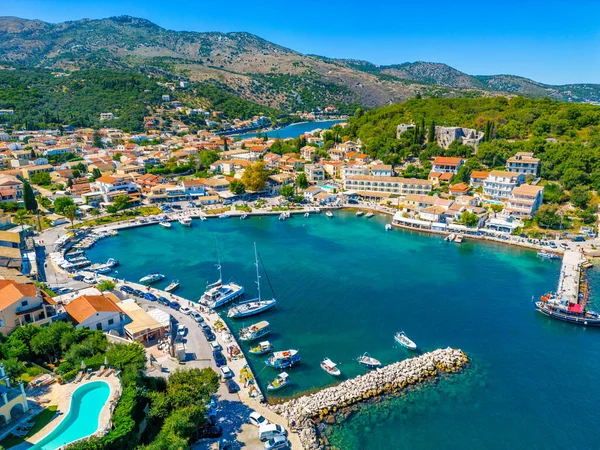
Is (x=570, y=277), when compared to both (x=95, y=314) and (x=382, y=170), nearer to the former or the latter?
(x=382, y=170)

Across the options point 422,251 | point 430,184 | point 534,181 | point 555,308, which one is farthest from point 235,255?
point 534,181

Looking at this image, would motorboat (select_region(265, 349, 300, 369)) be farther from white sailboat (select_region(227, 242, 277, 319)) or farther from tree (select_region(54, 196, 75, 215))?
tree (select_region(54, 196, 75, 215))

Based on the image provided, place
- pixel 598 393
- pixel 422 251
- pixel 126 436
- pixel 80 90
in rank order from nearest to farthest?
pixel 126 436 → pixel 598 393 → pixel 422 251 → pixel 80 90

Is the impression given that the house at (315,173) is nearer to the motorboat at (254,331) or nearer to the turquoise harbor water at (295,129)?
the motorboat at (254,331)

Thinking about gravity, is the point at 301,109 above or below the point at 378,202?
above

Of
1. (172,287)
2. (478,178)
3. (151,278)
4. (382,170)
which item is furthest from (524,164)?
(151,278)

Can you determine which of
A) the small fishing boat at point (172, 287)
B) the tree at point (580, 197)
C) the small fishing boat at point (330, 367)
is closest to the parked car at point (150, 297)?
the small fishing boat at point (172, 287)

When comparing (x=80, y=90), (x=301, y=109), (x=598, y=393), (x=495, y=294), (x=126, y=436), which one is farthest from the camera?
(x=301, y=109)

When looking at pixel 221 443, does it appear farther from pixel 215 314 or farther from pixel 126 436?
pixel 215 314

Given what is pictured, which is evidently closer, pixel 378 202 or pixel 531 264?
pixel 531 264
